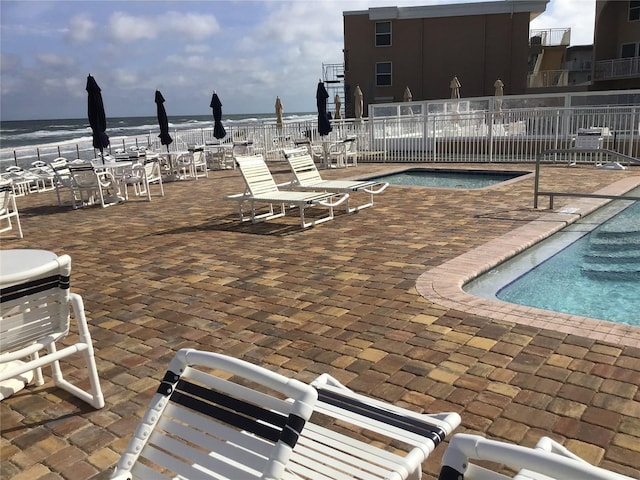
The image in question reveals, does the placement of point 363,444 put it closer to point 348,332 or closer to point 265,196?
point 348,332

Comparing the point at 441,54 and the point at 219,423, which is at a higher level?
the point at 441,54

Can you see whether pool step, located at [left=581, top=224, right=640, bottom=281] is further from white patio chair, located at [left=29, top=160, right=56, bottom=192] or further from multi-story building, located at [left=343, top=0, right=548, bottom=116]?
multi-story building, located at [left=343, top=0, right=548, bottom=116]

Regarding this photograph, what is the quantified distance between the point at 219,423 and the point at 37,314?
63.7 inches

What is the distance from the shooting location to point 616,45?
→ 1245 inches

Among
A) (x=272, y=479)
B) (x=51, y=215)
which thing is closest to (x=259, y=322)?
(x=272, y=479)

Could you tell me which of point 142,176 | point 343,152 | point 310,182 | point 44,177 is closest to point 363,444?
point 310,182


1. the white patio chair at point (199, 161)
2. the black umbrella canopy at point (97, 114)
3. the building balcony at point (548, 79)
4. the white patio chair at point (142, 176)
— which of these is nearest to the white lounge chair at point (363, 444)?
the white patio chair at point (142, 176)

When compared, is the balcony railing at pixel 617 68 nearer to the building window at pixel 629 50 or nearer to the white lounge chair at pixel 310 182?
the building window at pixel 629 50

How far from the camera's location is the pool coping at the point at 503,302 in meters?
3.83

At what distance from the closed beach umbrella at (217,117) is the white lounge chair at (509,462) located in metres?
16.4

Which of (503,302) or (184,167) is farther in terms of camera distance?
(184,167)

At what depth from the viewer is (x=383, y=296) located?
471cm

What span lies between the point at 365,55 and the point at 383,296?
31.1 metres

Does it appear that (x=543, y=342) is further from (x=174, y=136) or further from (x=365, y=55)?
(x=365, y=55)
